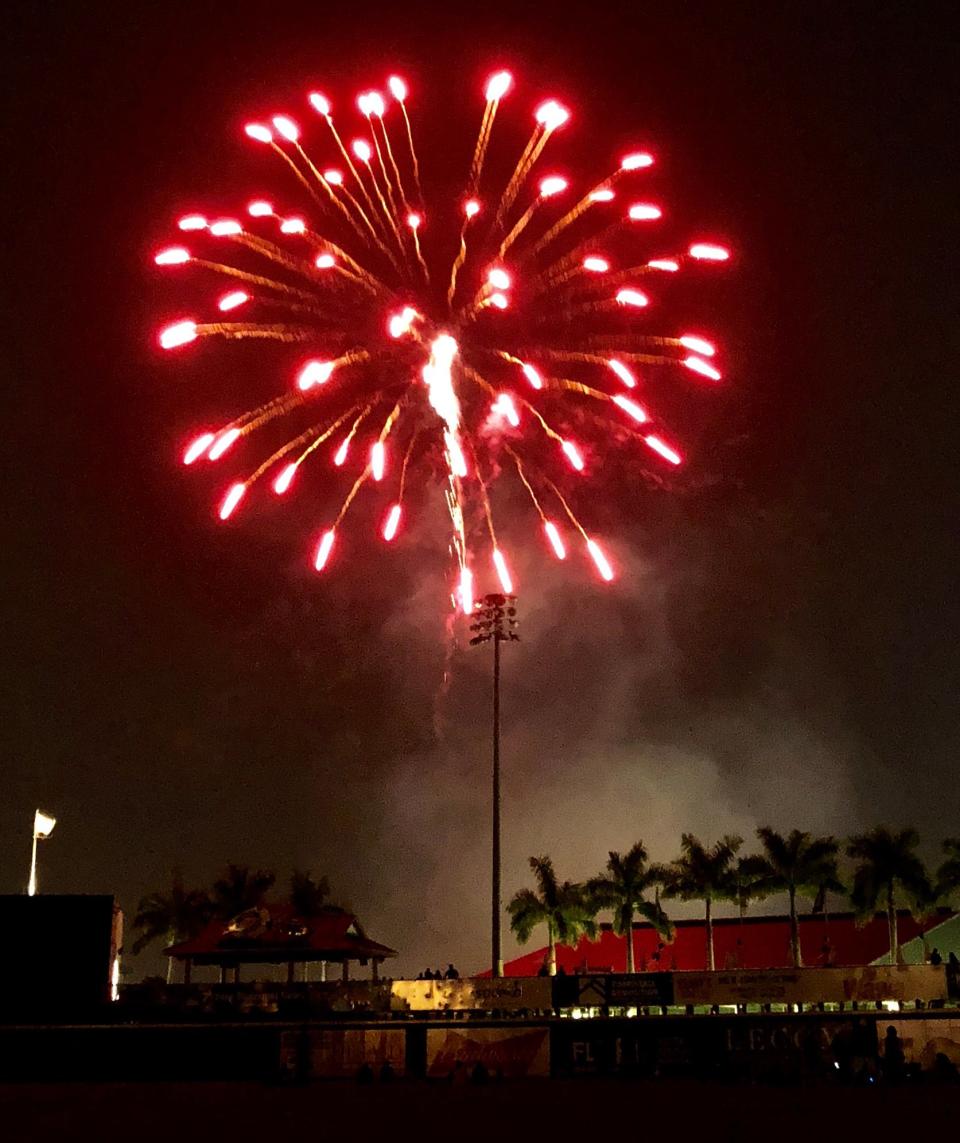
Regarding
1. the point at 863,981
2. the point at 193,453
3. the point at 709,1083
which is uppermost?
the point at 193,453

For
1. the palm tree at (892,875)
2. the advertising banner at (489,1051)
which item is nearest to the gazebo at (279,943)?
the advertising banner at (489,1051)

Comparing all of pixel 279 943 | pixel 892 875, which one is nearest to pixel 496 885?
pixel 279 943

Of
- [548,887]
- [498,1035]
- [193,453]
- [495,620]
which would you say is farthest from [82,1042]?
[548,887]

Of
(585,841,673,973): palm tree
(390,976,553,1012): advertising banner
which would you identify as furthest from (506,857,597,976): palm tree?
(390,976,553,1012): advertising banner

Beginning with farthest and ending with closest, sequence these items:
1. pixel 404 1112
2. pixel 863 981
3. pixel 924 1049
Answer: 1. pixel 863 981
2. pixel 924 1049
3. pixel 404 1112

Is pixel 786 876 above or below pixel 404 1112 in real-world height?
above

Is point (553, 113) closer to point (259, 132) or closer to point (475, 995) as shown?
point (259, 132)

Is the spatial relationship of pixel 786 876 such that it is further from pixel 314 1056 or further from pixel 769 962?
pixel 314 1056
